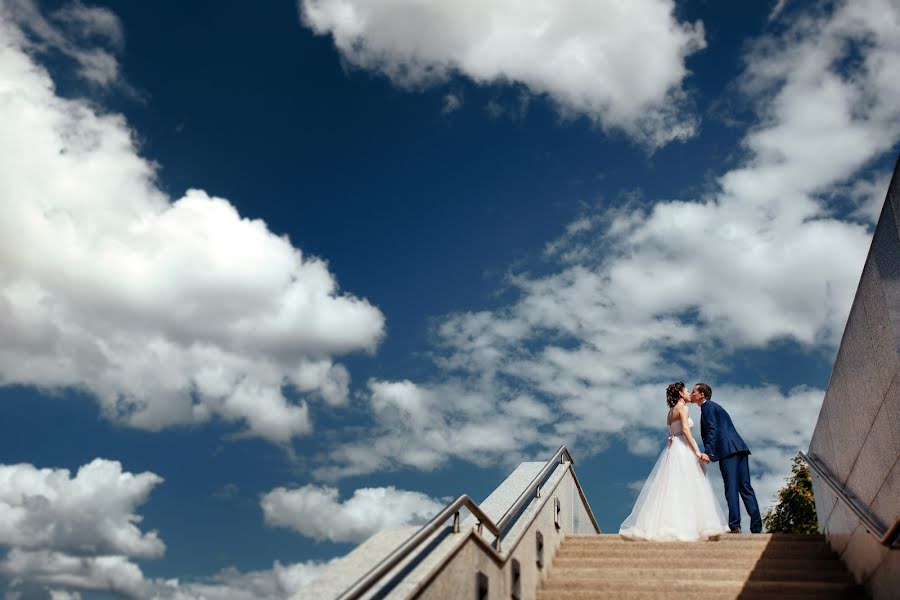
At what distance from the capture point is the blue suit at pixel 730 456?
953cm

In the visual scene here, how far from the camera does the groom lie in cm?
951

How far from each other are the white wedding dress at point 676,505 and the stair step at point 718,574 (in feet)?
4.05

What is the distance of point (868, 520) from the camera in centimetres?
617

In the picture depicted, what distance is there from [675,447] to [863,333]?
363 cm

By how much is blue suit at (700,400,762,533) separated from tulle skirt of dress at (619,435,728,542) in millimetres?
452

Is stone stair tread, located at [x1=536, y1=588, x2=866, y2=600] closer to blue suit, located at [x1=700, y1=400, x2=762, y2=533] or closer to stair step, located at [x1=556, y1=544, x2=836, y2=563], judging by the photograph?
stair step, located at [x1=556, y1=544, x2=836, y2=563]

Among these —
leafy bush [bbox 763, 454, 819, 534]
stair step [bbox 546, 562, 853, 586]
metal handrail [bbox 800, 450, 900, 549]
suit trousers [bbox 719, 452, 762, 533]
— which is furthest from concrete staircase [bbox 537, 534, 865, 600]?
leafy bush [bbox 763, 454, 819, 534]

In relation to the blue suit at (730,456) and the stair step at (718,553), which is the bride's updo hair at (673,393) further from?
the stair step at (718,553)

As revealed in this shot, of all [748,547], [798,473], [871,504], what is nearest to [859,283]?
[871,504]

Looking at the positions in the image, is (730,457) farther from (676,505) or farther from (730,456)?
(676,505)

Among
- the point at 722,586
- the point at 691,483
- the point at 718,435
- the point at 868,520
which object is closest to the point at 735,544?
the point at 691,483

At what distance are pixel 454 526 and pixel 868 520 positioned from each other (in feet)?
12.0

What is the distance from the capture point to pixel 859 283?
250 inches

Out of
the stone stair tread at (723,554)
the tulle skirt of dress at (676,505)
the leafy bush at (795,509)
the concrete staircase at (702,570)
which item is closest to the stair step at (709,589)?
the concrete staircase at (702,570)
